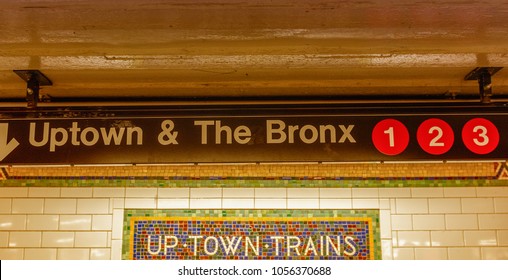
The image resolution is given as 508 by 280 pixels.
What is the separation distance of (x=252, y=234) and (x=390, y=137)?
5.48 feet

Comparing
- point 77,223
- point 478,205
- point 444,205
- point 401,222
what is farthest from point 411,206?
point 77,223

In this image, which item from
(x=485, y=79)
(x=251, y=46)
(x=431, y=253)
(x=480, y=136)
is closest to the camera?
(x=251, y=46)

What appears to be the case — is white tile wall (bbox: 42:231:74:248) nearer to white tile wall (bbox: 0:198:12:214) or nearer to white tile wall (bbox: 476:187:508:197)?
white tile wall (bbox: 0:198:12:214)

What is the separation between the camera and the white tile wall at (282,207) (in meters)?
4.16

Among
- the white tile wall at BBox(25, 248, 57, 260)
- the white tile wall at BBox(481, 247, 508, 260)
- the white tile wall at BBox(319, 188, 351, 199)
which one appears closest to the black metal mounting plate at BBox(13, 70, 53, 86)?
the white tile wall at BBox(25, 248, 57, 260)

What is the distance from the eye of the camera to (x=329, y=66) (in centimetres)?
284

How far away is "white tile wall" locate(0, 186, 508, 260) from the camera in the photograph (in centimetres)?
416

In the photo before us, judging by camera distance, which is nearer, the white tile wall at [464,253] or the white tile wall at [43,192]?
the white tile wall at [464,253]

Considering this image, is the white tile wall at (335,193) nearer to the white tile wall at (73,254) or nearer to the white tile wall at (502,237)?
the white tile wall at (502,237)

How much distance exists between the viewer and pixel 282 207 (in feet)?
13.8

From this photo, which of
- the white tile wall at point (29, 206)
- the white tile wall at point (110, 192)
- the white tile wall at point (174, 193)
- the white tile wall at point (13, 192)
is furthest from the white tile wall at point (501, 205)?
the white tile wall at point (13, 192)

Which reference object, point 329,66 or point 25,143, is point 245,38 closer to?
point 329,66

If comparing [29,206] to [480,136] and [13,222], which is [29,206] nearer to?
[13,222]

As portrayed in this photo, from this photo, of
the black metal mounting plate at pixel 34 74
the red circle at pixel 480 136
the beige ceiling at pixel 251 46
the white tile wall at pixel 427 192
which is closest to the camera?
the beige ceiling at pixel 251 46
